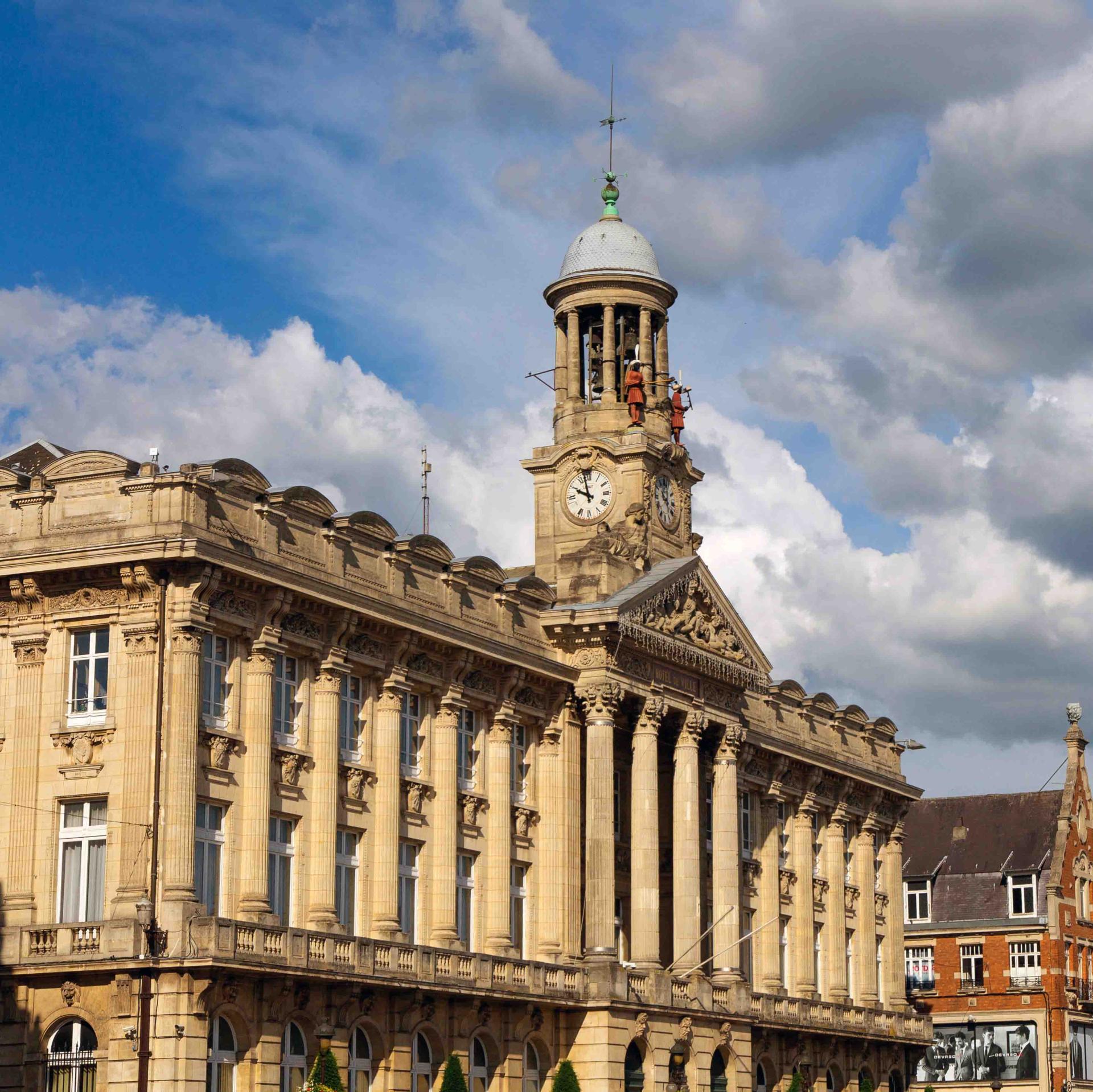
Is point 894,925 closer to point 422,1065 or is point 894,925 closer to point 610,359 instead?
point 610,359

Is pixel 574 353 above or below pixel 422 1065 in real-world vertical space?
above

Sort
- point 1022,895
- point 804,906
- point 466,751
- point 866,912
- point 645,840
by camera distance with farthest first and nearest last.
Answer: point 1022,895 < point 866,912 < point 804,906 < point 645,840 < point 466,751

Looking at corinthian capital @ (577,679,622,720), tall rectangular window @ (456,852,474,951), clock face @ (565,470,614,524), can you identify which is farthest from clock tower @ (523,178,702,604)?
tall rectangular window @ (456,852,474,951)

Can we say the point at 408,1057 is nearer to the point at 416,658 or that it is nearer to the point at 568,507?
the point at 416,658

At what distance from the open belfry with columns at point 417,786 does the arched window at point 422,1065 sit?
109 mm

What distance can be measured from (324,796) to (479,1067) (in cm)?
1037

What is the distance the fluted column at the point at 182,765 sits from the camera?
54.2m

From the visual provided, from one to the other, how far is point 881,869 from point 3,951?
5095cm

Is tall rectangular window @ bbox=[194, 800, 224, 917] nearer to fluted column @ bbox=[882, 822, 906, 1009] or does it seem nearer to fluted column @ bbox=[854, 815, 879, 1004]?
fluted column @ bbox=[854, 815, 879, 1004]

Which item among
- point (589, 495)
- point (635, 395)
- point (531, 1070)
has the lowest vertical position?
point (531, 1070)

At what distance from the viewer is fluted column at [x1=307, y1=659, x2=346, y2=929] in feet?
197

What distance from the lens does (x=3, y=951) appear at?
179 feet

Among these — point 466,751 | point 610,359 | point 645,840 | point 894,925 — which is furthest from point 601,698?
point 894,925

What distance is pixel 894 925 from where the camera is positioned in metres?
96.4
